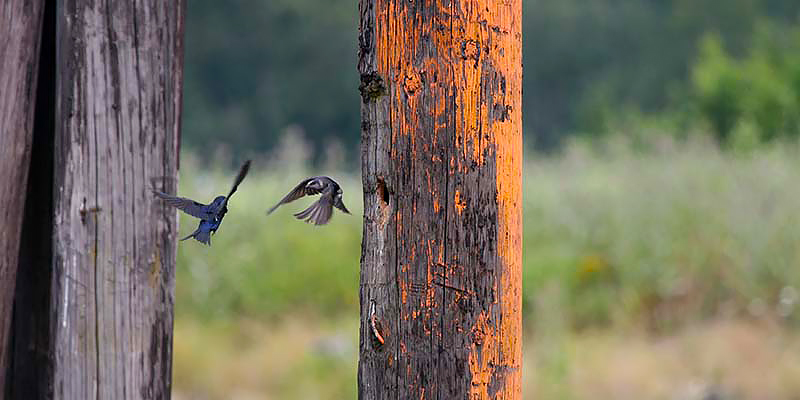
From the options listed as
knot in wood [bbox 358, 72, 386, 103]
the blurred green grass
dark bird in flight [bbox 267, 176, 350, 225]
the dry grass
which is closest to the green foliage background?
the blurred green grass

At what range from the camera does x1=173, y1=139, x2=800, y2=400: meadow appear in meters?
5.27

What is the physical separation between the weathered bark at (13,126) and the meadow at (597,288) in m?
3.21

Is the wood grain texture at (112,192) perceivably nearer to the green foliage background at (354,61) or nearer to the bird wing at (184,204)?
the bird wing at (184,204)

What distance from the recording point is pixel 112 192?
1949 mm

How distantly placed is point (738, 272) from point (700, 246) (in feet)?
0.99

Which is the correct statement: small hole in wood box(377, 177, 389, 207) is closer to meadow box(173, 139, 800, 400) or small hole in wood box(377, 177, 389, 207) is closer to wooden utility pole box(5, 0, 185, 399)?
wooden utility pole box(5, 0, 185, 399)

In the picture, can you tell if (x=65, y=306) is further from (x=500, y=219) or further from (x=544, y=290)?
(x=544, y=290)

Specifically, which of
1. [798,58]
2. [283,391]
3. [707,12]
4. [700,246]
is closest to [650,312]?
[700,246]

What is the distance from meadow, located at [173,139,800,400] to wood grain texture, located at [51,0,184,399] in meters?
3.04

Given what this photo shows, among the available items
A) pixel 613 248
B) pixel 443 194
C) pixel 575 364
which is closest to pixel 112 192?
pixel 443 194

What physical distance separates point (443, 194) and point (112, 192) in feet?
2.32

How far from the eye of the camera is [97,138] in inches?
76.0

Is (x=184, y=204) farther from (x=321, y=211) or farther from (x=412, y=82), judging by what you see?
(x=412, y=82)

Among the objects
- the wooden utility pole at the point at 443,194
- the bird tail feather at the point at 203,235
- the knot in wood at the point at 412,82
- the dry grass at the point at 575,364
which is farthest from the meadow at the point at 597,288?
the knot in wood at the point at 412,82
